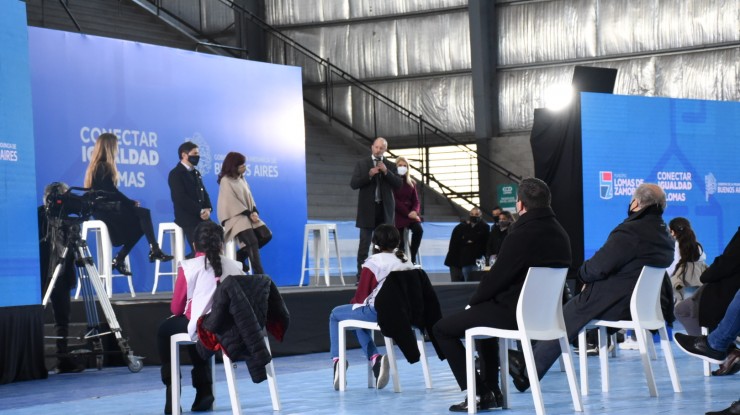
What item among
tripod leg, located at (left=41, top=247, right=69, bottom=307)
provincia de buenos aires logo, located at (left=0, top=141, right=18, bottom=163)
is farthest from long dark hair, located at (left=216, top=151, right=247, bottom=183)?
provincia de buenos aires logo, located at (left=0, top=141, right=18, bottom=163)

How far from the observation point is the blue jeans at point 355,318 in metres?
6.98

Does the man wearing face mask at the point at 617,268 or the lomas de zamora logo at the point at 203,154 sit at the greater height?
the lomas de zamora logo at the point at 203,154

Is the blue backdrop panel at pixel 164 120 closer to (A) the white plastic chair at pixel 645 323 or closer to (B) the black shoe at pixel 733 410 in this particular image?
(A) the white plastic chair at pixel 645 323

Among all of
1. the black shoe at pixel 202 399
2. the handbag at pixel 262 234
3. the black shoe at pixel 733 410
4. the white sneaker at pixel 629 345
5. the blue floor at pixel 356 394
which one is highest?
the handbag at pixel 262 234

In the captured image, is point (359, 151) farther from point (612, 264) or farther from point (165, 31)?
point (612, 264)

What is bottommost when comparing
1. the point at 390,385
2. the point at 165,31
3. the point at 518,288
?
the point at 390,385

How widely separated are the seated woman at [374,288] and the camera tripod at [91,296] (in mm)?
2139

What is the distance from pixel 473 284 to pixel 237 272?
234 inches

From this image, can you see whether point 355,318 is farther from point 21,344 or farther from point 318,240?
point 318,240

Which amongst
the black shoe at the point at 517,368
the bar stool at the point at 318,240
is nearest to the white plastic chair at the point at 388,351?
the black shoe at the point at 517,368

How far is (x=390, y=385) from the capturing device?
7.43 m

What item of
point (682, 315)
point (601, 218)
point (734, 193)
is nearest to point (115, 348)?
point (682, 315)

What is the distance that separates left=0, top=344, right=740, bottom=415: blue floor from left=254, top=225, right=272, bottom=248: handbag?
1.93m

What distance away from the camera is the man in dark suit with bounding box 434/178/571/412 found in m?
5.54
